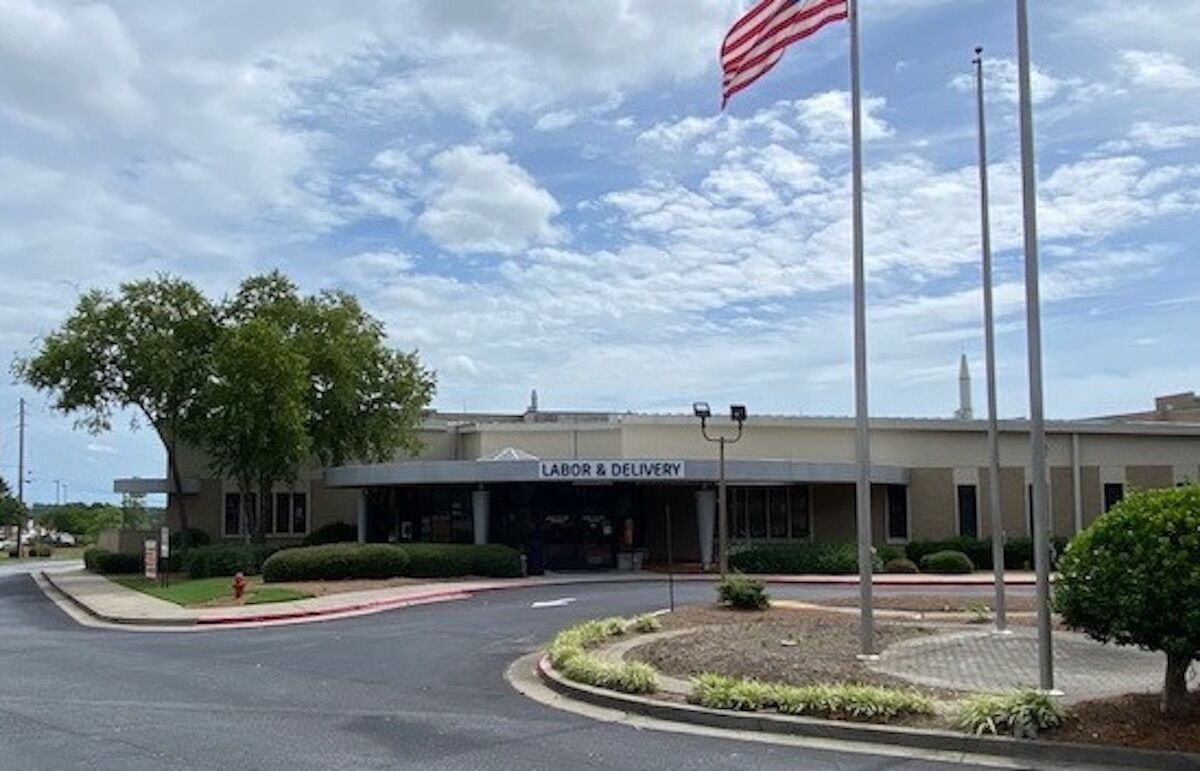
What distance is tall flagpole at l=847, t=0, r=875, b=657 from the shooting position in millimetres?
15227

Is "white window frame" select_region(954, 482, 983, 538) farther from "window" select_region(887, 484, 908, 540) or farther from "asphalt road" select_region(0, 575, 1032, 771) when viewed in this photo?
"asphalt road" select_region(0, 575, 1032, 771)

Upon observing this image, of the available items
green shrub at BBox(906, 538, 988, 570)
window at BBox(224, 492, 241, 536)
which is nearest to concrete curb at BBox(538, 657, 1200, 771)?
green shrub at BBox(906, 538, 988, 570)

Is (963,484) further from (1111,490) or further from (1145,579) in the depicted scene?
(1145,579)

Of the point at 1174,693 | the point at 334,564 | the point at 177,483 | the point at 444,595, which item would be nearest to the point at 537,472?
the point at 334,564

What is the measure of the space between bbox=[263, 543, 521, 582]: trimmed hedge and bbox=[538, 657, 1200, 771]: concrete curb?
19.8 metres

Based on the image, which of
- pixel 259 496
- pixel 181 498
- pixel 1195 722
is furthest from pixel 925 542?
pixel 1195 722

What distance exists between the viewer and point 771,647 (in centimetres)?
1653

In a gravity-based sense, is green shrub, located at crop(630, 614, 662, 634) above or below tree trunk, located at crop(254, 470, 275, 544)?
below

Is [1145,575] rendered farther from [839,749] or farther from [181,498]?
[181,498]

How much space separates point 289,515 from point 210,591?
52.7ft

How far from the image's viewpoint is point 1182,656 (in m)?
10.0

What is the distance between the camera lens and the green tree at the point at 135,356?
42.4 metres

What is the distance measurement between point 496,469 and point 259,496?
40.2ft

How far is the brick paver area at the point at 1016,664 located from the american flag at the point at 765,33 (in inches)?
294
